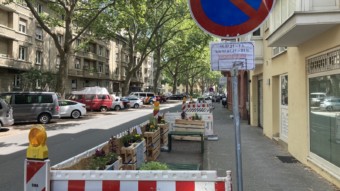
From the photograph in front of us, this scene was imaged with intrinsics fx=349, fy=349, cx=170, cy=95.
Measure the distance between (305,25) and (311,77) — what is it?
71.9 inches

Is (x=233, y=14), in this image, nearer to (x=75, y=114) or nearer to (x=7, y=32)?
(x=75, y=114)

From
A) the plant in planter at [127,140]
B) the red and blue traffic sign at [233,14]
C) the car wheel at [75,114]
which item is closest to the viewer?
the red and blue traffic sign at [233,14]

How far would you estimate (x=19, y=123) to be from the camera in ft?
69.8

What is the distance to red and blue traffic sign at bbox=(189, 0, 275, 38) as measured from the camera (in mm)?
2928

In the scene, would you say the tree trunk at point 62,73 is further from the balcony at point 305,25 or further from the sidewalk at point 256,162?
the balcony at point 305,25

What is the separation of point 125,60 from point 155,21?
3067 centimetres

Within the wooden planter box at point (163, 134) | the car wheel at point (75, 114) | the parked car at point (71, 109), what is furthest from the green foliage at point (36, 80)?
the wooden planter box at point (163, 134)

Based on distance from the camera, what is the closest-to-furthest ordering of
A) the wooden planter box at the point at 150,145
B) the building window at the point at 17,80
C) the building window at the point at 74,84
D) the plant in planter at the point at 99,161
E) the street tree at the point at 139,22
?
1. the plant in planter at the point at 99,161
2. the wooden planter box at the point at 150,145
3. the street tree at the point at 139,22
4. the building window at the point at 17,80
5. the building window at the point at 74,84

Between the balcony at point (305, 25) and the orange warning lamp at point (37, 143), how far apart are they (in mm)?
5922

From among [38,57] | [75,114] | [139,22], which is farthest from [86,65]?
[75,114]

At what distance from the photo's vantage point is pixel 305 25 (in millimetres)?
7062

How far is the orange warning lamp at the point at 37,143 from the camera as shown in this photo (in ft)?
8.33

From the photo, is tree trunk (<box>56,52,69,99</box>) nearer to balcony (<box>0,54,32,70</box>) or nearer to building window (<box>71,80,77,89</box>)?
balcony (<box>0,54,32,70</box>)

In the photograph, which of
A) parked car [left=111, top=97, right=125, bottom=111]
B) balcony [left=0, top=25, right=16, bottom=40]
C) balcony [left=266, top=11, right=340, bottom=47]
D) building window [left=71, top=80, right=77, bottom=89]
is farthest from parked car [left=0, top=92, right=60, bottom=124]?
building window [left=71, top=80, right=77, bottom=89]
